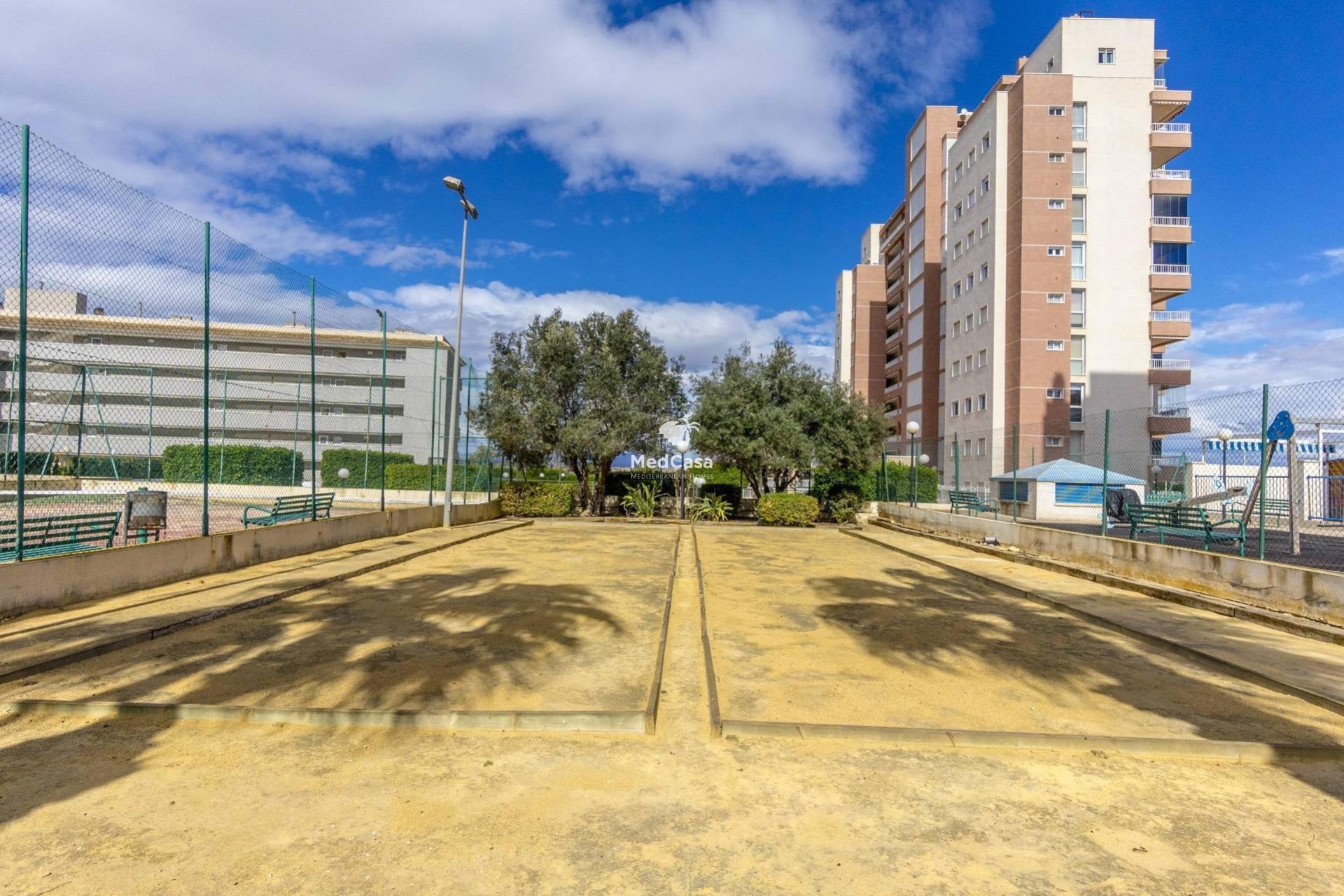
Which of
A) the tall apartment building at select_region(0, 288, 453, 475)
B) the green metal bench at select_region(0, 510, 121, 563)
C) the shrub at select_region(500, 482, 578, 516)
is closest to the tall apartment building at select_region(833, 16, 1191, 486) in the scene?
the shrub at select_region(500, 482, 578, 516)

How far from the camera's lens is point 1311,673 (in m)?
5.51

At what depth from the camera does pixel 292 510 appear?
12.1m

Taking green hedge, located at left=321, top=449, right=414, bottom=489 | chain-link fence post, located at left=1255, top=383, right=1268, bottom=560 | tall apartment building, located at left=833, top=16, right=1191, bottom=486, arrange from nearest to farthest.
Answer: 1. chain-link fence post, located at left=1255, top=383, right=1268, bottom=560
2. green hedge, located at left=321, top=449, right=414, bottom=489
3. tall apartment building, located at left=833, top=16, right=1191, bottom=486

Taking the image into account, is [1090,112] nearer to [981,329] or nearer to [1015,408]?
[981,329]

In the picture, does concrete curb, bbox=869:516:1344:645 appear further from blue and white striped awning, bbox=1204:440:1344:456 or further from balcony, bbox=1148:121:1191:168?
balcony, bbox=1148:121:1191:168

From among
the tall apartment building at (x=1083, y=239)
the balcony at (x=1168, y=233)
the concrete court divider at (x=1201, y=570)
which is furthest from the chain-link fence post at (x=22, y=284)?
the balcony at (x=1168, y=233)

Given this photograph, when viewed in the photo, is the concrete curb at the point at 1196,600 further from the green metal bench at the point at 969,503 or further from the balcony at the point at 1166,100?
the balcony at the point at 1166,100

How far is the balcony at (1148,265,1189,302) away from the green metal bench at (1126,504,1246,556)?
3161 cm

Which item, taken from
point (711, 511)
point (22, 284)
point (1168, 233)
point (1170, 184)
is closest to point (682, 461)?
point (711, 511)

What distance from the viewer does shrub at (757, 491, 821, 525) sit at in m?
21.7

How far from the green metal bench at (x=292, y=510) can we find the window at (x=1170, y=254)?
43.4 m

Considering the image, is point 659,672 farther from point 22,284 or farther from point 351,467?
point 351,467

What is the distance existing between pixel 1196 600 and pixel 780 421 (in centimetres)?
1367

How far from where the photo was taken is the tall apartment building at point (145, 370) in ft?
28.4
